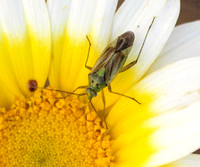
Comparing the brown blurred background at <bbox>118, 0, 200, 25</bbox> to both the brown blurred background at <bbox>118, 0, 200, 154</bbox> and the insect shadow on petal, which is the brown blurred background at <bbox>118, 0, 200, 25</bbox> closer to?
the brown blurred background at <bbox>118, 0, 200, 154</bbox>

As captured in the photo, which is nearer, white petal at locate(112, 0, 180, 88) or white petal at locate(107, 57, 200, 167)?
white petal at locate(107, 57, 200, 167)

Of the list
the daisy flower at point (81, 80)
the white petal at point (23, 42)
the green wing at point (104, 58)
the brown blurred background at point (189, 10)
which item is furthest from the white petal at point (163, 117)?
the brown blurred background at point (189, 10)

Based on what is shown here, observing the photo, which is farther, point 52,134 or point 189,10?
point 189,10

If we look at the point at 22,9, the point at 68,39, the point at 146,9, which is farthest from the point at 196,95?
the point at 22,9

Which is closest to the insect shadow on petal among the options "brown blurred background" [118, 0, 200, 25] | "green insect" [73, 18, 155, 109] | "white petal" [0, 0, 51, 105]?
"green insect" [73, 18, 155, 109]

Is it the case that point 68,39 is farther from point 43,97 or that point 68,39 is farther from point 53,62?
point 43,97

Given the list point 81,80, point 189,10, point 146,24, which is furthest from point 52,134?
point 189,10

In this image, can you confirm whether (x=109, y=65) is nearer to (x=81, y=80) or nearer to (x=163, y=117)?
(x=81, y=80)
